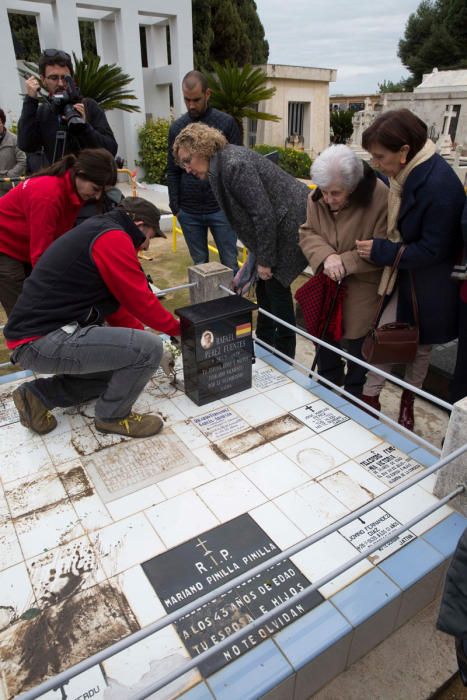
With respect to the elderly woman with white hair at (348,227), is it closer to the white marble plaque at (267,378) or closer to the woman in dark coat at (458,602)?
the white marble plaque at (267,378)

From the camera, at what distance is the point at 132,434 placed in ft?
10.9

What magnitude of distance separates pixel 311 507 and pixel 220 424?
3.26 ft

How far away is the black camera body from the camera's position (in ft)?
12.9

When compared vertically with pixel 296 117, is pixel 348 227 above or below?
below

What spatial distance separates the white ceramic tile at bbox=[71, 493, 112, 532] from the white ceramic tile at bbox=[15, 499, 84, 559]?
0.03 m

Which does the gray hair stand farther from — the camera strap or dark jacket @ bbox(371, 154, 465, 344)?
the camera strap

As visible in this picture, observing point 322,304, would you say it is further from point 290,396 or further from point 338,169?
point 338,169

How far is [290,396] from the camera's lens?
148 inches

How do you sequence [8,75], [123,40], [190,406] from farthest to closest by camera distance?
[123,40] → [8,75] → [190,406]

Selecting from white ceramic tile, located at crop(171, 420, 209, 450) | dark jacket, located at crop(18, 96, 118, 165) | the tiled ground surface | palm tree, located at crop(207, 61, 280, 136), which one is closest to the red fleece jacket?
dark jacket, located at crop(18, 96, 118, 165)

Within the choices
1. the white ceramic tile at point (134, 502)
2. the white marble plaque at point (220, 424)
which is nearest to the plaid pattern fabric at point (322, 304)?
the white marble plaque at point (220, 424)

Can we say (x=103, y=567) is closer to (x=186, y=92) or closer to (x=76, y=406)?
(x=76, y=406)

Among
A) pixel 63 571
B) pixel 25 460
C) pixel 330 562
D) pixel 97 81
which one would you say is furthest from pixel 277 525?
pixel 97 81

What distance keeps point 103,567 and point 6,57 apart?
1340 cm
